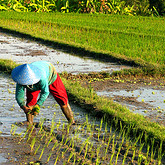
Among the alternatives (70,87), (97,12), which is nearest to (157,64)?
(70,87)

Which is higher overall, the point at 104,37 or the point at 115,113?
the point at 115,113

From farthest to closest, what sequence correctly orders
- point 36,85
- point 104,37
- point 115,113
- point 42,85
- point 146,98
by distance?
point 104,37 → point 146,98 → point 115,113 → point 36,85 → point 42,85

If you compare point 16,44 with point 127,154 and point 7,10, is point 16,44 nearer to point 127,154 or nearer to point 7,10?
point 127,154

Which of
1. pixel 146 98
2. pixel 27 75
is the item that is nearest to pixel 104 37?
pixel 146 98

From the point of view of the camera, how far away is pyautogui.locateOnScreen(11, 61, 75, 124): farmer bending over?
156 inches

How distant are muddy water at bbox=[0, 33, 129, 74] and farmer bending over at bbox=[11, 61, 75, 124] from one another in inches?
135

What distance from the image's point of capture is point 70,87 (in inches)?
247

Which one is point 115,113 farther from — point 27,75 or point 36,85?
point 27,75

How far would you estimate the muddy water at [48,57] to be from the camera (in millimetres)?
8500

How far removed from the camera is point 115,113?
4941 millimetres

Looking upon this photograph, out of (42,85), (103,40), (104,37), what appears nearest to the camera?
(42,85)

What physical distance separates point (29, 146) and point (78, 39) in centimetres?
880

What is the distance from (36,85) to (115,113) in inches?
44.2

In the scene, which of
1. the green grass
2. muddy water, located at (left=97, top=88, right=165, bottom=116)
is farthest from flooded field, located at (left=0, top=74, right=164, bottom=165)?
the green grass
